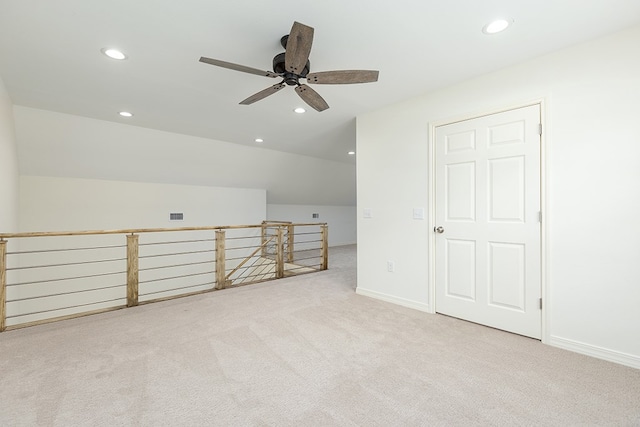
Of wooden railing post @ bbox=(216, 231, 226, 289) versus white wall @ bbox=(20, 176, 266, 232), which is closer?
wooden railing post @ bbox=(216, 231, 226, 289)

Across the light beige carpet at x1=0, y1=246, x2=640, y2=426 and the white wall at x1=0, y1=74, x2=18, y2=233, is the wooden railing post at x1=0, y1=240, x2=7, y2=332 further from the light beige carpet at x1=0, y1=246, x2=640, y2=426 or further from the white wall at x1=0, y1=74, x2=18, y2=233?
the white wall at x1=0, y1=74, x2=18, y2=233

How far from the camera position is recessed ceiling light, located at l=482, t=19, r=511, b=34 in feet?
6.26

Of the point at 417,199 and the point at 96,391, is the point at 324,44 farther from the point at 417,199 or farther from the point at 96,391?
the point at 96,391

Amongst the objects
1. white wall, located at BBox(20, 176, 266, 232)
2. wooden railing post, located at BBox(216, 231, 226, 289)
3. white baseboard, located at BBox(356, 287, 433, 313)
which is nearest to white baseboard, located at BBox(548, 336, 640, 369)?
white baseboard, located at BBox(356, 287, 433, 313)

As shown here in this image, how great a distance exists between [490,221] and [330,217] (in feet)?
22.0

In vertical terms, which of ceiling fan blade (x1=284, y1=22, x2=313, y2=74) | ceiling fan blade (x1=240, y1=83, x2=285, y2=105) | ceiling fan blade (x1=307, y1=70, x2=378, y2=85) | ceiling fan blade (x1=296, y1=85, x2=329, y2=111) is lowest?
ceiling fan blade (x1=296, y1=85, x2=329, y2=111)

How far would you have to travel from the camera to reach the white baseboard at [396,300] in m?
3.11

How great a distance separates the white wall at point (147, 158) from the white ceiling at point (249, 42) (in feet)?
2.28

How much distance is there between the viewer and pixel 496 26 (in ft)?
6.40

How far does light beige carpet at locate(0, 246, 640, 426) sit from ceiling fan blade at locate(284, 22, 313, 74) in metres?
2.05

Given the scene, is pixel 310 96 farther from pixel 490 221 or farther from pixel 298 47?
pixel 490 221

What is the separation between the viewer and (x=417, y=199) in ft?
10.4

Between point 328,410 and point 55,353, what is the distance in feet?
6.91

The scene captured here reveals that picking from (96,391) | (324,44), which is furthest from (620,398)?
(96,391)
